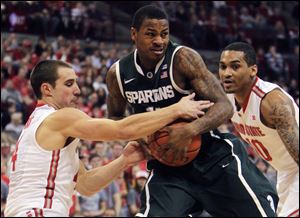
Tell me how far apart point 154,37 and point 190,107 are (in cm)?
65

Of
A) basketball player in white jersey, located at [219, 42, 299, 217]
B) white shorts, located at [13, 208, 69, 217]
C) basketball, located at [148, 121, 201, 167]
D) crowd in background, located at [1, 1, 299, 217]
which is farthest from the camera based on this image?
crowd in background, located at [1, 1, 299, 217]

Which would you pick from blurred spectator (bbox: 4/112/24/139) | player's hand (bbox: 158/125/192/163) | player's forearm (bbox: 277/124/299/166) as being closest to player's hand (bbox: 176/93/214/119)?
player's hand (bbox: 158/125/192/163)

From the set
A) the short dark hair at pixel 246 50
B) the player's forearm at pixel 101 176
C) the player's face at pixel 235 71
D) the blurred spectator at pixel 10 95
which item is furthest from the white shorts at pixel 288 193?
the blurred spectator at pixel 10 95

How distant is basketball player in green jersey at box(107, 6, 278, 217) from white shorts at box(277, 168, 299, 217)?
0.69 m

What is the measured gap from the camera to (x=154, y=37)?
4.82 m

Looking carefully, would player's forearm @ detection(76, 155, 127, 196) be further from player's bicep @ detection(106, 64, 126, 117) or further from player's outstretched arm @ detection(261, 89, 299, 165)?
player's outstretched arm @ detection(261, 89, 299, 165)

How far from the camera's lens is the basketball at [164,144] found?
4688 millimetres

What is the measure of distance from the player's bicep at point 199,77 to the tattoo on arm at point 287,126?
0.73 meters

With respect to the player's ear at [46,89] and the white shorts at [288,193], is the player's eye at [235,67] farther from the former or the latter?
the player's ear at [46,89]

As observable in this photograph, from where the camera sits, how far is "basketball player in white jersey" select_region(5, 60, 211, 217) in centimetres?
437

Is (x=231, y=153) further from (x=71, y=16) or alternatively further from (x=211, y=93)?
(x=71, y=16)

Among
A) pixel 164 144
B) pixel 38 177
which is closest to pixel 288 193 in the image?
pixel 164 144

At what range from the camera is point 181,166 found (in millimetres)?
4910

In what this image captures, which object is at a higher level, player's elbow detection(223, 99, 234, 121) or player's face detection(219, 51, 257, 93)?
player's face detection(219, 51, 257, 93)
